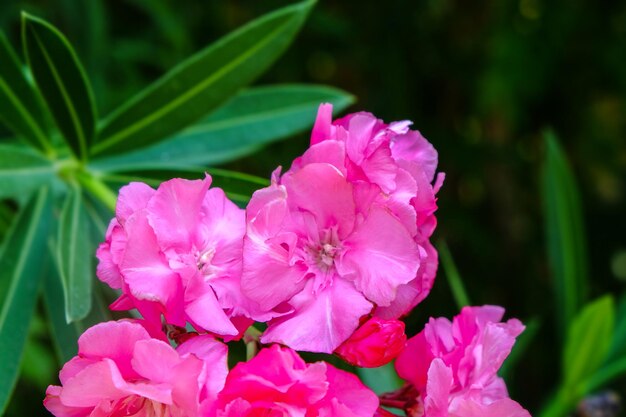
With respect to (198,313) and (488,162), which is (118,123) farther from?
(488,162)

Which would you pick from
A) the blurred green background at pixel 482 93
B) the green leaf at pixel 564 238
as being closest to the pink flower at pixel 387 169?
the green leaf at pixel 564 238

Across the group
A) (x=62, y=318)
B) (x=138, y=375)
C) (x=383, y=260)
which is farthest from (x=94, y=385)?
(x=62, y=318)

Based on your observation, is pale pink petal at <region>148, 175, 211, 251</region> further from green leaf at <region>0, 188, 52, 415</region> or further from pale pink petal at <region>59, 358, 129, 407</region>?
green leaf at <region>0, 188, 52, 415</region>

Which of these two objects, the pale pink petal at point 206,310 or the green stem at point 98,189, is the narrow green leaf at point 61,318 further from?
the pale pink petal at point 206,310

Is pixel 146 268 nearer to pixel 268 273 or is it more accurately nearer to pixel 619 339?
pixel 268 273

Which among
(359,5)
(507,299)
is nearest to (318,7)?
(359,5)
